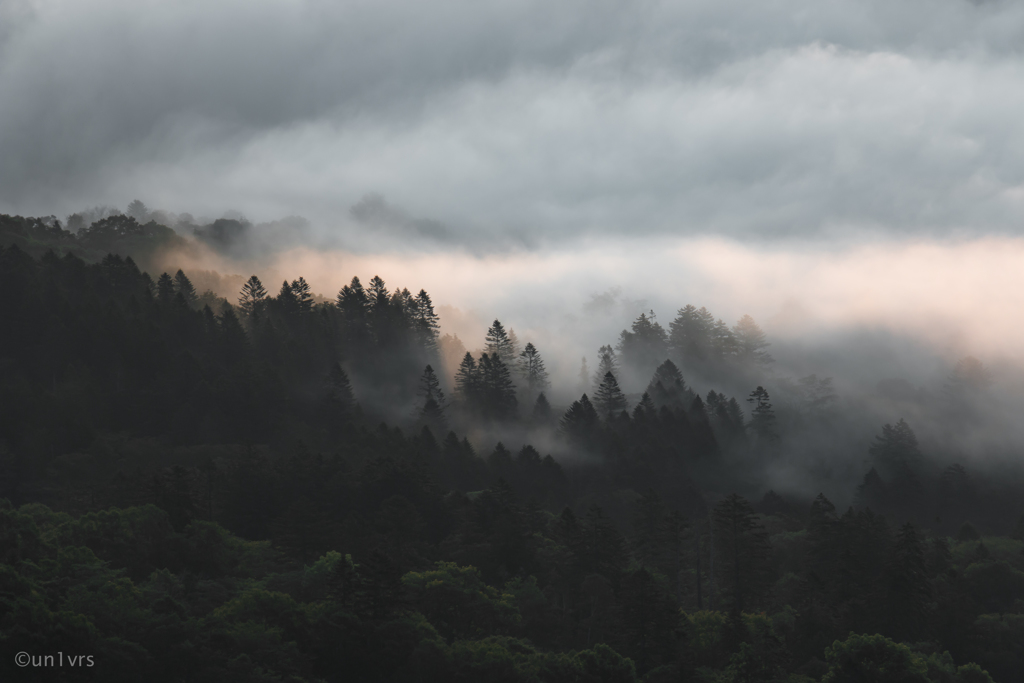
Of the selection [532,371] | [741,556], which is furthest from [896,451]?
[532,371]

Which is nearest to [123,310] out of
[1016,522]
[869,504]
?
[869,504]

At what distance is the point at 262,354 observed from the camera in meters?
148

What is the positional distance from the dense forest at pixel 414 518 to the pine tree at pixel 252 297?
3.20 ft

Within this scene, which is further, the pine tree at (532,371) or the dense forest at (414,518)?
the pine tree at (532,371)

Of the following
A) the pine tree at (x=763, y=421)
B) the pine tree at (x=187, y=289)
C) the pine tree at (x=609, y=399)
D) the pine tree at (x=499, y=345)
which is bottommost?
the pine tree at (x=763, y=421)

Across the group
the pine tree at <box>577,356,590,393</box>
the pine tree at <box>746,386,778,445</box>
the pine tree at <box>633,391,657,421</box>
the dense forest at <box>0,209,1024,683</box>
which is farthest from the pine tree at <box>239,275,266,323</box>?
the pine tree at <box>746,386,778,445</box>

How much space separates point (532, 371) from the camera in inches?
7072

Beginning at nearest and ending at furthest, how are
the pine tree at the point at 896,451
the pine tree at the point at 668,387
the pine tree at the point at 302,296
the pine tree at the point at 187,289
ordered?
the pine tree at the point at 896,451 → the pine tree at the point at 187,289 → the pine tree at the point at 302,296 → the pine tree at the point at 668,387

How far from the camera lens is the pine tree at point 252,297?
6806 inches

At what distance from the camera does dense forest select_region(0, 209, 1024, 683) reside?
2245 inches

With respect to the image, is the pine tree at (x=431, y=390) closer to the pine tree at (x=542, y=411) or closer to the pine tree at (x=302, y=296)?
the pine tree at (x=542, y=411)

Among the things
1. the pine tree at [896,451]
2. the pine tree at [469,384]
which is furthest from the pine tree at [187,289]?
the pine tree at [896,451]

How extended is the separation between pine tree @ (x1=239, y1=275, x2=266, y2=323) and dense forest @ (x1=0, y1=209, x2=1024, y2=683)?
0.98 metres

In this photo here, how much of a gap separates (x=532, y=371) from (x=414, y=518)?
9179 cm
